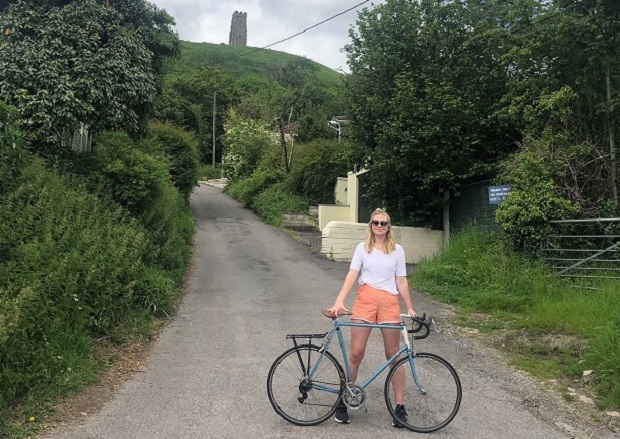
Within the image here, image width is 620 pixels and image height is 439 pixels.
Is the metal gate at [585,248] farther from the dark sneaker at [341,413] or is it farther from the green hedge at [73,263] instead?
the green hedge at [73,263]

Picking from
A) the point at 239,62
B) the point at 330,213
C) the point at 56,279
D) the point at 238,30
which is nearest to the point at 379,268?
the point at 56,279

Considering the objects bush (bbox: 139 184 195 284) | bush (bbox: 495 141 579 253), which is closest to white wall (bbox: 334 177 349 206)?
bush (bbox: 139 184 195 284)

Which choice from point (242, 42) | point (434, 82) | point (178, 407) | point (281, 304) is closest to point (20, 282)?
point (178, 407)

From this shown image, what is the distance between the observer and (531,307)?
8938mm

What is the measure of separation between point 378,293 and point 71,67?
26.6 ft

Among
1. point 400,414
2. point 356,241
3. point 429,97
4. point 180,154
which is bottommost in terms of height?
point 400,414

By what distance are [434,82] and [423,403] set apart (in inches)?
465

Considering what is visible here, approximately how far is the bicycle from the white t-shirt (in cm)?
36

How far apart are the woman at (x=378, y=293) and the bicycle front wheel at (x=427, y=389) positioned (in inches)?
1.4

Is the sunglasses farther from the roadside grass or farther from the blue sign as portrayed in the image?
the blue sign

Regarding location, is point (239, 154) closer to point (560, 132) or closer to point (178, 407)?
Answer: point (560, 132)

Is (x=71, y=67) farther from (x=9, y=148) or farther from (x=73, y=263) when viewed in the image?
(x=73, y=263)

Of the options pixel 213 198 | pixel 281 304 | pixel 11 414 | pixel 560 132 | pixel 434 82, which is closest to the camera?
pixel 11 414

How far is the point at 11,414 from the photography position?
15.5ft
